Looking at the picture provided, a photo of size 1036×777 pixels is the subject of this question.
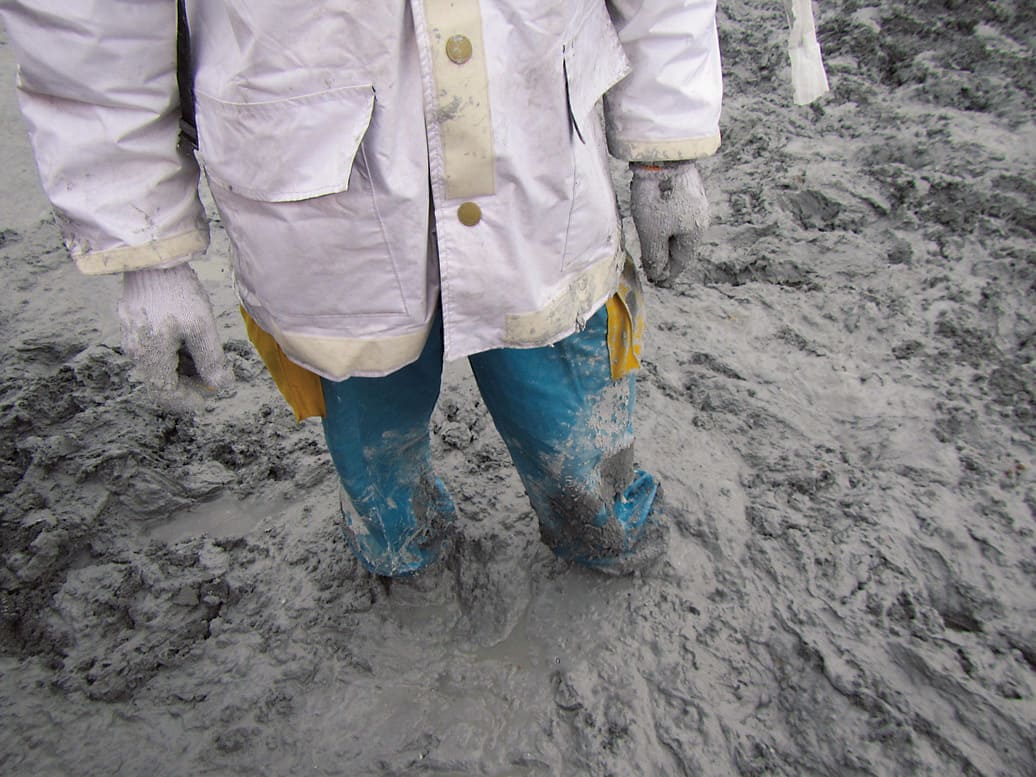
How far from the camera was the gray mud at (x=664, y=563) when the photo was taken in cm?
167

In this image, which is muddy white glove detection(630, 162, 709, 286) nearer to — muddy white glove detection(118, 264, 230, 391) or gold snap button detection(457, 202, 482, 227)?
gold snap button detection(457, 202, 482, 227)

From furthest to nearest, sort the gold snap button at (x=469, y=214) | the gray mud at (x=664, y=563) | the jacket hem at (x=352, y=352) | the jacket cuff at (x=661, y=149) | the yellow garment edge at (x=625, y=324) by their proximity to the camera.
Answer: the gray mud at (x=664, y=563) → the yellow garment edge at (x=625, y=324) → the jacket cuff at (x=661, y=149) → the jacket hem at (x=352, y=352) → the gold snap button at (x=469, y=214)

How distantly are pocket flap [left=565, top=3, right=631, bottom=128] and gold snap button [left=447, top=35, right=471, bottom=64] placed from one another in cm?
17

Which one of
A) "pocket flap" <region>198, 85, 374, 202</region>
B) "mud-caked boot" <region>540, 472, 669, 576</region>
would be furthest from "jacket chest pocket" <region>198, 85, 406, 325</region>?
"mud-caked boot" <region>540, 472, 669, 576</region>

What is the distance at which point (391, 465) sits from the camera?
66.5 inches

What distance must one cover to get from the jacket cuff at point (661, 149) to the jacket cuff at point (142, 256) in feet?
2.42

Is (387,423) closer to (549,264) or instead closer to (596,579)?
(549,264)

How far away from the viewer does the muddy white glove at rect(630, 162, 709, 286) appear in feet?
4.70

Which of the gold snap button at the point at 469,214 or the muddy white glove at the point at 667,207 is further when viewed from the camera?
the muddy white glove at the point at 667,207

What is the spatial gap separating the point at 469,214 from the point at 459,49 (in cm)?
22

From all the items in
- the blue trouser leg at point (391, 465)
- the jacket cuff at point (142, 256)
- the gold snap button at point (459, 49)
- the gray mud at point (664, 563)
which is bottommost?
the gray mud at point (664, 563)

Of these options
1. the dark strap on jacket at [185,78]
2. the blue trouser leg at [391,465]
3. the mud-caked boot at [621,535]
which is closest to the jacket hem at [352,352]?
the blue trouser leg at [391,465]

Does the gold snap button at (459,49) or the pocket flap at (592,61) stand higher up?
the gold snap button at (459,49)

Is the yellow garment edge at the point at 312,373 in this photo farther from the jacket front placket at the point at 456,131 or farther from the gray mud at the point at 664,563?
the jacket front placket at the point at 456,131
